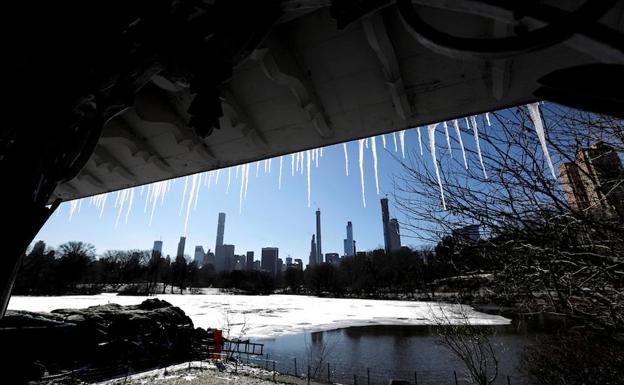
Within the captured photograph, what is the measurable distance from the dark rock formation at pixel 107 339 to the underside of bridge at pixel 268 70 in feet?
50.2

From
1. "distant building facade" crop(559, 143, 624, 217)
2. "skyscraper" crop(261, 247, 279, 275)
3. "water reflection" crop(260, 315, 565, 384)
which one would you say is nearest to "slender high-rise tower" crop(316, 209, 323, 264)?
"skyscraper" crop(261, 247, 279, 275)

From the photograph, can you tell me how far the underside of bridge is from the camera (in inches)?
42.4

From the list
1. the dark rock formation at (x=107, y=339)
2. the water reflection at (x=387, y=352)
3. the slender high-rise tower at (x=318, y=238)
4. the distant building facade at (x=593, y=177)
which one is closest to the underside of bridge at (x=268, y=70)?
the distant building facade at (x=593, y=177)

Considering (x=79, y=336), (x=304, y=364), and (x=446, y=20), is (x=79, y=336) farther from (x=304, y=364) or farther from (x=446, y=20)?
(x=446, y=20)

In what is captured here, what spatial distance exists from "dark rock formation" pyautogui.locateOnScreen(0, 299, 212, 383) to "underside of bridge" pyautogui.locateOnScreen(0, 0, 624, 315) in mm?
15296

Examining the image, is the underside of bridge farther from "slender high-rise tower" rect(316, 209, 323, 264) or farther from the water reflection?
"slender high-rise tower" rect(316, 209, 323, 264)

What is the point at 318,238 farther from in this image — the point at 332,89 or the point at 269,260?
the point at 332,89

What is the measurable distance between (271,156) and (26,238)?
2177 mm

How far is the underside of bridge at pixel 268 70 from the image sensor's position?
108 cm

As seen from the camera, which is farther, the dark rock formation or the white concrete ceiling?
the dark rock formation

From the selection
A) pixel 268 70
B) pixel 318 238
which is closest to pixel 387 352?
pixel 268 70

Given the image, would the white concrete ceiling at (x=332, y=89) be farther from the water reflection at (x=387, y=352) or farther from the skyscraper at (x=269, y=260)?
the skyscraper at (x=269, y=260)

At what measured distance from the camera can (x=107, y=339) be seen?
67.2ft

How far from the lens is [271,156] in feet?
11.0
